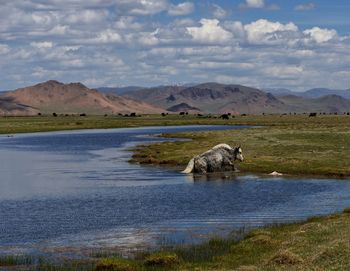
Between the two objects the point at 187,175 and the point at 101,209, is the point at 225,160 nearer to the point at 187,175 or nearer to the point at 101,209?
the point at 187,175

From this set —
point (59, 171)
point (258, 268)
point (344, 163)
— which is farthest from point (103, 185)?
point (258, 268)

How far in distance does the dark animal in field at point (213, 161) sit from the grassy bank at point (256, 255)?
30.9 m

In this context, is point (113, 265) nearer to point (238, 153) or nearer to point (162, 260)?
point (162, 260)

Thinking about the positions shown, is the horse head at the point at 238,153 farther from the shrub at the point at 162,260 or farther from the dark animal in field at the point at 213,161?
the shrub at the point at 162,260

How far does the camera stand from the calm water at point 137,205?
110 feet

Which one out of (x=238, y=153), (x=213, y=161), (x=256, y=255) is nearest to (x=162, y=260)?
(x=256, y=255)

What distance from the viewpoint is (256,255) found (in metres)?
28.4

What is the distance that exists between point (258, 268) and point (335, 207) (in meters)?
18.8

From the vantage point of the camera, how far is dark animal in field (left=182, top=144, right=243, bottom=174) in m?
63.9

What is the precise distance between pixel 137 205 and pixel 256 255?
657 inches

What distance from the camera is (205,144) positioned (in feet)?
307

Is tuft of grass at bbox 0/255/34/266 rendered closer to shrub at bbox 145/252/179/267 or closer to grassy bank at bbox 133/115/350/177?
shrub at bbox 145/252/179/267

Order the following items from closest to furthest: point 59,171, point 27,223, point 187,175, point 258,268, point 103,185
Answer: point 258,268 → point 27,223 → point 103,185 → point 187,175 → point 59,171

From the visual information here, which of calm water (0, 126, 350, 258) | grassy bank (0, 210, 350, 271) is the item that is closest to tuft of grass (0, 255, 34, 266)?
grassy bank (0, 210, 350, 271)
